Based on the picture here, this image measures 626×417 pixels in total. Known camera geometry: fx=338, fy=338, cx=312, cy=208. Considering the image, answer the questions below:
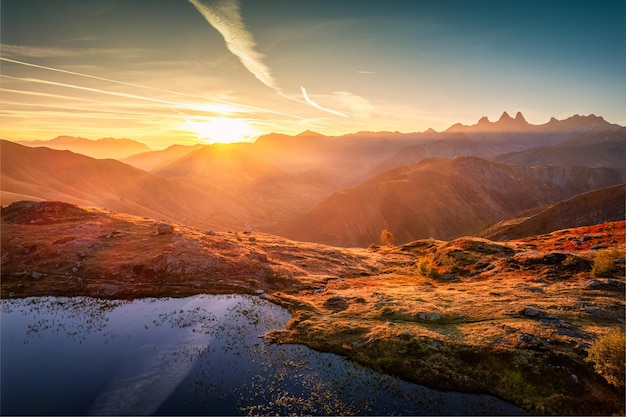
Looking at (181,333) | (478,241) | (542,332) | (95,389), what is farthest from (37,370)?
(478,241)

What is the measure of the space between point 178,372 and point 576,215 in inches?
6255

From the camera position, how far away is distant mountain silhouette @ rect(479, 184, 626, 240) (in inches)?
5153

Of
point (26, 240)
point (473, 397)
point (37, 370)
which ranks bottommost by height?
point (473, 397)

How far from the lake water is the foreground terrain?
269 cm

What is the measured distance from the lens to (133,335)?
1526 inches

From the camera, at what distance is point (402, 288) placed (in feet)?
185

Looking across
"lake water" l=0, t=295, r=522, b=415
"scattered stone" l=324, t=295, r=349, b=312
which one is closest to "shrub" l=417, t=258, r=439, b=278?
"scattered stone" l=324, t=295, r=349, b=312

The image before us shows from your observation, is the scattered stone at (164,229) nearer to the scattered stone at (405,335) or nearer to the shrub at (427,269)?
the scattered stone at (405,335)

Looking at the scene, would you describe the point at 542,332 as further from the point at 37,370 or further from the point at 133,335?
the point at 37,370

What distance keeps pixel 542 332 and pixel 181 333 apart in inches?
1531

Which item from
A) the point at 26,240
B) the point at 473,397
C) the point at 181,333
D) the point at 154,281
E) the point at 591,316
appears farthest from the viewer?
the point at 26,240

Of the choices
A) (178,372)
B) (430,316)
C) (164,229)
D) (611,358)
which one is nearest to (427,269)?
(430,316)

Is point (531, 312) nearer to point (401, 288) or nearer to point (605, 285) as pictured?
point (605, 285)

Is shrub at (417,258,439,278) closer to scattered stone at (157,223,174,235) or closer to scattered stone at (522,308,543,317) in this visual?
scattered stone at (522,308,543,317)
